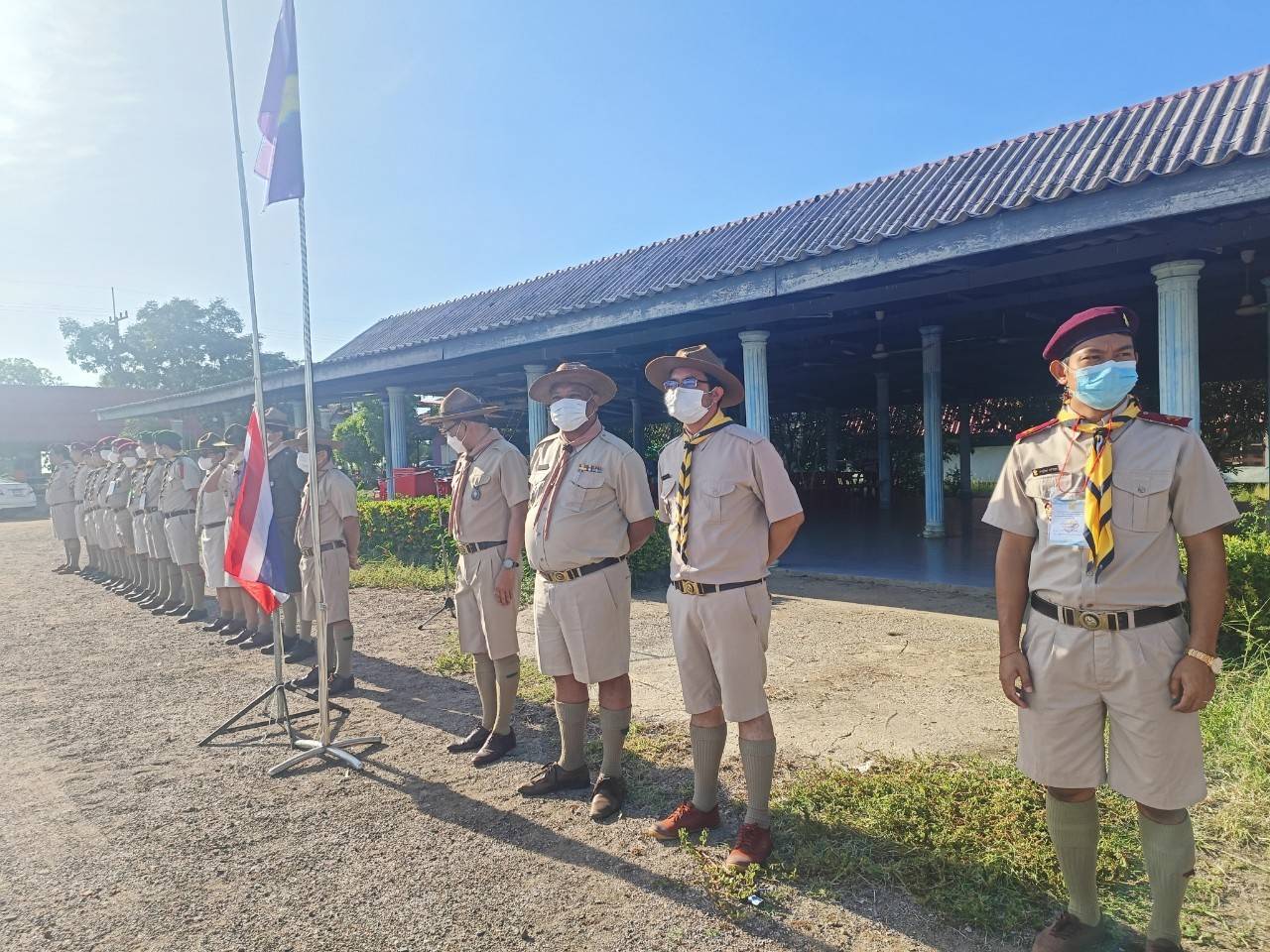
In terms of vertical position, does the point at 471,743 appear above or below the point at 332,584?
below

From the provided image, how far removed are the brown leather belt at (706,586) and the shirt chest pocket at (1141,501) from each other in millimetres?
1215

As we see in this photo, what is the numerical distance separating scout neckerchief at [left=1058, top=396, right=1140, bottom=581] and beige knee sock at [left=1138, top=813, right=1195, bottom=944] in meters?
0.72

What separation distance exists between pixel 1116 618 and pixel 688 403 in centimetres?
159

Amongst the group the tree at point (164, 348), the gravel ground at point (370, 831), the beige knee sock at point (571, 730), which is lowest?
the gravel ground at point (370, 831)

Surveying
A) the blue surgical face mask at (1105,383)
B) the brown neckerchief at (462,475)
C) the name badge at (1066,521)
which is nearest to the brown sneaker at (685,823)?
the name badge at (1066,521)

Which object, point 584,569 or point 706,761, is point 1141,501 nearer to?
point 706,761

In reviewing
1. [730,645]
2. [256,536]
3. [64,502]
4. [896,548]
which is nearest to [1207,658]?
[730,645]

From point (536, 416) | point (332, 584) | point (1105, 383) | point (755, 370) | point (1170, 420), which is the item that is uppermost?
point (755, 370)

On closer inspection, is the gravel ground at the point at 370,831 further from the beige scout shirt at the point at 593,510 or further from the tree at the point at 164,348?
the tree at the point at 164,348

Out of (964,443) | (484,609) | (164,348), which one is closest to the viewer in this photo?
(484,609)

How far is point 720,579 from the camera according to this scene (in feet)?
9.50

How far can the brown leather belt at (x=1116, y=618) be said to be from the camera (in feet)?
6.88

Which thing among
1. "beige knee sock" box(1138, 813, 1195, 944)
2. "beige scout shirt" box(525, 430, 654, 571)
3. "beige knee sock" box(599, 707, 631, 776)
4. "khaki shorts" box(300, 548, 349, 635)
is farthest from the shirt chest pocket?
"khaki shorts" box(300, 548, 349, 635)

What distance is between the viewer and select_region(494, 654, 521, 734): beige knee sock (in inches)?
154
